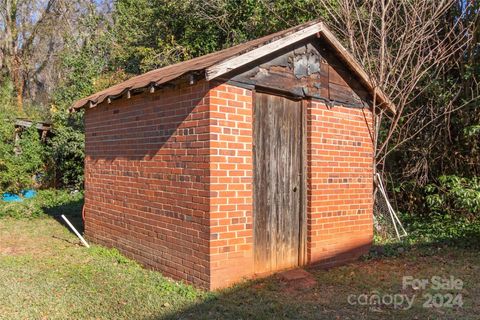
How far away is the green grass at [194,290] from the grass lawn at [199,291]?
0.01 m

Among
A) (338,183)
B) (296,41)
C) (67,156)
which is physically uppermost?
(296,41)

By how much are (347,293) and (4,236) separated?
6.89 metres

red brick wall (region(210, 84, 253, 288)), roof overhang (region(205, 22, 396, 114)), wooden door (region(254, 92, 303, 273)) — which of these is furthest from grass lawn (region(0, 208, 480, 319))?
roof overhang (region(205, 22, 396, 114))

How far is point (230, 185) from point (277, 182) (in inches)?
36.8

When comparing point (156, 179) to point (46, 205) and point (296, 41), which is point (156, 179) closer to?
point (296, 41)

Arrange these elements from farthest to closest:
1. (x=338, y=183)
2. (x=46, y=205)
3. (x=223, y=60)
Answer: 1. (x=46, y=205)
2. (x=338, y=183)
3. (x=223, y=60)

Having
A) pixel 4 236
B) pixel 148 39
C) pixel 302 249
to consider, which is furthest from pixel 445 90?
pixel 148 39

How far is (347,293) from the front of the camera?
466cm

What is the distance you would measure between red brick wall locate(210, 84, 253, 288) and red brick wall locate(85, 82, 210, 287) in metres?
0.11

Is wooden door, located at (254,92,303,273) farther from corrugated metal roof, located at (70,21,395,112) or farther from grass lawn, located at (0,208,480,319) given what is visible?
corrugated metal roof, located at (70,21,395,112)

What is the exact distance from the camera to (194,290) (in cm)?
470

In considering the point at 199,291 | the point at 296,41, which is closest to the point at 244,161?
the point at 199,291

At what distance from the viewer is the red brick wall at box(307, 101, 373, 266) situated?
573cm

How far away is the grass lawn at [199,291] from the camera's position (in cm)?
407
